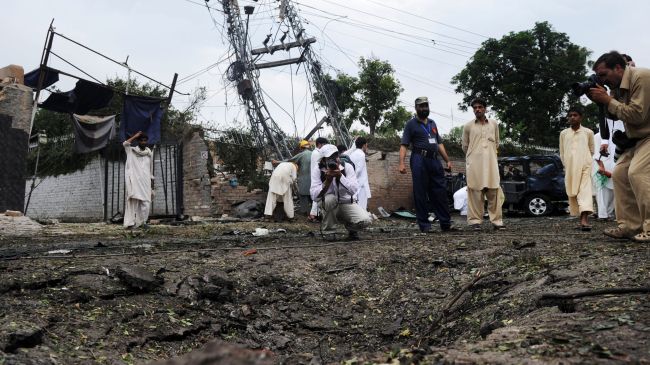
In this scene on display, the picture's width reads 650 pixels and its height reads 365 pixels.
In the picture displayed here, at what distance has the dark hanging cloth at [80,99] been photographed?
33.8 ft

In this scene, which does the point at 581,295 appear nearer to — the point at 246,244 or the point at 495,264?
the point at 495,264

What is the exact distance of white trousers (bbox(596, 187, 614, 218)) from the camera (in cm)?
783

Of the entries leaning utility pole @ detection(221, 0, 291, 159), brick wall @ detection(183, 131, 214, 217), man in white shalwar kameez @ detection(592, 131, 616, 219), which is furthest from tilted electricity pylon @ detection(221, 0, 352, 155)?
man in white shalwar kameez @ detection(592, 131, 616, 219)

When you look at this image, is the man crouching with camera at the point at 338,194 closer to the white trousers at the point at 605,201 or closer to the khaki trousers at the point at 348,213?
the khaki trousers at the point at 348,213

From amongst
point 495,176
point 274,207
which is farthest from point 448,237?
point 274,207

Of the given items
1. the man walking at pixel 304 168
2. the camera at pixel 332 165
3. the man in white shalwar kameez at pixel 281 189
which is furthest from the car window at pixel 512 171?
the camera at pixel 332 165

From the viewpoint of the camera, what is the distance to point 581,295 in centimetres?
233

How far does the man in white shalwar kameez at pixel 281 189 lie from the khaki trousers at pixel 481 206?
14.9 ft

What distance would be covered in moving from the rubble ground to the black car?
24.3 feet

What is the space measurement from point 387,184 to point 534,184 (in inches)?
146

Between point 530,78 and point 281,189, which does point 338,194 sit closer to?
point 281,189

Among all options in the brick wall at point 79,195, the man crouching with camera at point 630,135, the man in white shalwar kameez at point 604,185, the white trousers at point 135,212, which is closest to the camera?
the man crouching with camera at point 630,135

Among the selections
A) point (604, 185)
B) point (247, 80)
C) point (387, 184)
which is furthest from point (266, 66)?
point (604, 185)

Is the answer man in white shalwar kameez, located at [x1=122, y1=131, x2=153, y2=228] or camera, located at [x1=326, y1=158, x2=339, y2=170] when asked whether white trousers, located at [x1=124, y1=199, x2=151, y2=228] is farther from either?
camera, located at [x1=326, y1=158, x2=339, y2=170]
